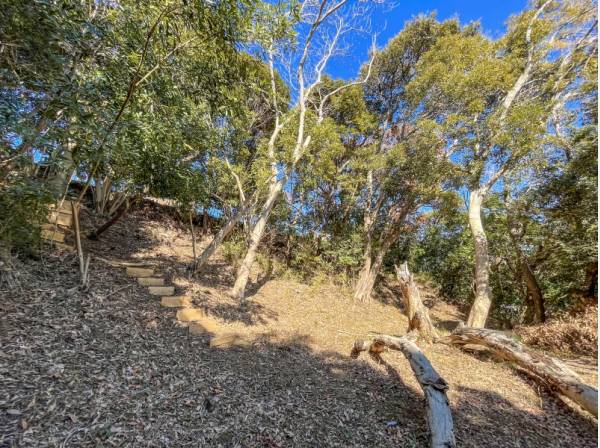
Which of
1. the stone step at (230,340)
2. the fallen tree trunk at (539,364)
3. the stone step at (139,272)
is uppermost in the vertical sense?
the fallen tree trunk at (539,364)

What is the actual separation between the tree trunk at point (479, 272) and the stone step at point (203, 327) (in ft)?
17.7

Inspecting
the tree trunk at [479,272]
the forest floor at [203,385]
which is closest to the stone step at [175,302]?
the forest floor at [203,385]

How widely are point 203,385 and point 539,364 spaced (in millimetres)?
4145

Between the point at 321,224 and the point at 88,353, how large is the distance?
7.09 meters

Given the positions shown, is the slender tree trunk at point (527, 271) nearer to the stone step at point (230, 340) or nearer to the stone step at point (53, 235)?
the stone step at point (230, 340)

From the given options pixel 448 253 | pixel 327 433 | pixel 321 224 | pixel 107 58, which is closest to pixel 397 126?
pixel 321 224

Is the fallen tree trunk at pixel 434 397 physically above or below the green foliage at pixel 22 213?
below

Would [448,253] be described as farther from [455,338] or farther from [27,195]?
[27,195]

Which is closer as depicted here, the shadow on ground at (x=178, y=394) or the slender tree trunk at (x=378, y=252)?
the shadow on ground at (x=178, y=394)

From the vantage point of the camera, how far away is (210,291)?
16.2ft

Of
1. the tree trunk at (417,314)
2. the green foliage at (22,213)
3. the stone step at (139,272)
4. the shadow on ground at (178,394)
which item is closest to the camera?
the shadow on ground at (178,394)

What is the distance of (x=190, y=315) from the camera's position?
3633 mm

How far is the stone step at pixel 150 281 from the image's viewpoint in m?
4.03

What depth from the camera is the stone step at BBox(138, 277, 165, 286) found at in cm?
403
